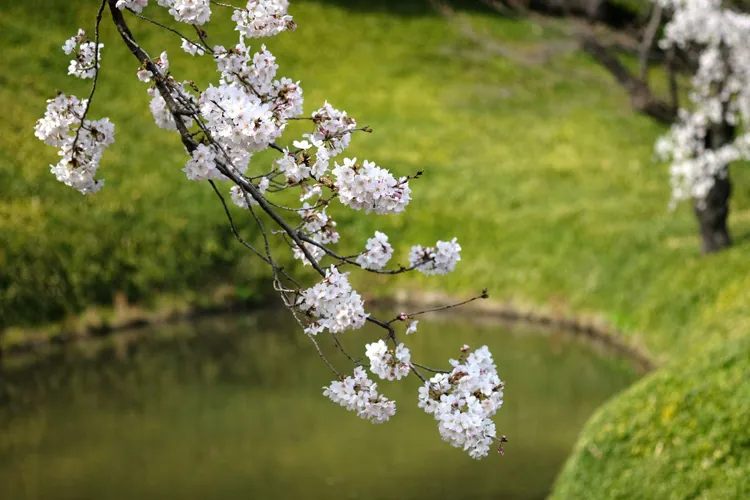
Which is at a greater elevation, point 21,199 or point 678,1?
point 21,199

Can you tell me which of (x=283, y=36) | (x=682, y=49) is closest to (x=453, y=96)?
(x=283, y=36)

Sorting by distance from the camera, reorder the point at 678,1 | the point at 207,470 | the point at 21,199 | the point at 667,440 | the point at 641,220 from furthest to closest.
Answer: the point at 641,220 → the point at 21,199 → the point at 678,1 → the point at 207,470 → the point at 667,440

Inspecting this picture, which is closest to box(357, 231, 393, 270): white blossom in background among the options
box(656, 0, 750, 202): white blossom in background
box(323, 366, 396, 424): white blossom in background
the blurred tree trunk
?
box(323, 366, 396, 424): white blossom in background

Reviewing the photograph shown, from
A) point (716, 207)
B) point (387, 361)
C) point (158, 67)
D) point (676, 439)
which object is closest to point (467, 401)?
point (387, 361)

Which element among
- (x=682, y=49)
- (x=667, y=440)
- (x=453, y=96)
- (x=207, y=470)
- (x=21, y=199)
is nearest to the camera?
(x=667, y=440)

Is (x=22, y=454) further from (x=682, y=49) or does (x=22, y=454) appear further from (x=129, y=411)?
(x=682, y=49)

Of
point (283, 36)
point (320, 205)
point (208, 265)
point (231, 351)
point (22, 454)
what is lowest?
point (320, 205)

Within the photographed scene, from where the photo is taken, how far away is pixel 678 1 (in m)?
17.1

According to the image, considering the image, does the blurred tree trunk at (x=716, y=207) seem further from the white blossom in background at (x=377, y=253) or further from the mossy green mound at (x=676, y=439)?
the white blossom in background at (x=377, y=253)

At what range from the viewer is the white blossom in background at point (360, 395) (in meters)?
4.95

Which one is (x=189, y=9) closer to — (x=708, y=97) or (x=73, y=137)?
(x=73, y=137)

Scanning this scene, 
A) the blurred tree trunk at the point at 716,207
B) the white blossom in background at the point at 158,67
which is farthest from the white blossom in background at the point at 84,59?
the blurred tree trunk at the point at 716,207

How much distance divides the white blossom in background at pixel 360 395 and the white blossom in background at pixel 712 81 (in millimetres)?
13006

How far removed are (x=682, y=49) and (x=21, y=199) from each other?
13.1 meters
